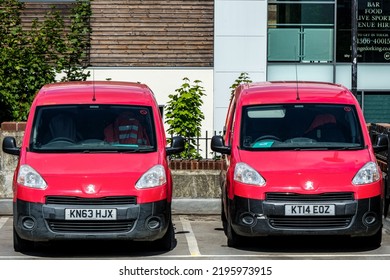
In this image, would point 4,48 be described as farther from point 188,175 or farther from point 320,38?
point 320,38

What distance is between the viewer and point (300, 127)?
13.6m

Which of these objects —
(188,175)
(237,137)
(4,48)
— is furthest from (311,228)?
(4,48)

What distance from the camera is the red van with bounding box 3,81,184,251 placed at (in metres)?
12.2

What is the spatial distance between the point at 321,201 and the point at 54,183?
2.77 meters

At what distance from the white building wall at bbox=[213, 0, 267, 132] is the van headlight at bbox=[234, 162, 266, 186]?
1497 centimetres

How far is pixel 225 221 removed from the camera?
14445mm

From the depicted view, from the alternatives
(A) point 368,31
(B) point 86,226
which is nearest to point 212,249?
(B) point 86,226

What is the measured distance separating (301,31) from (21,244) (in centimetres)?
1635

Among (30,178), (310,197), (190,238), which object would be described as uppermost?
(30,178)

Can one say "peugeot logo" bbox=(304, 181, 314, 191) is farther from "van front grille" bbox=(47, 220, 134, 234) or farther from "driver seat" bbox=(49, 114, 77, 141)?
"driver seat" bbox=(49, 114, 77, 141)

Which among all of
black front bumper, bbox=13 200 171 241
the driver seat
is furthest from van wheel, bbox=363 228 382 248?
the driver seat

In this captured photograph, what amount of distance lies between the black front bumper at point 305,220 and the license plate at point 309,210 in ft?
0.10

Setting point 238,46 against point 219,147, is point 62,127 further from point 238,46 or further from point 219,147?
point 238,46

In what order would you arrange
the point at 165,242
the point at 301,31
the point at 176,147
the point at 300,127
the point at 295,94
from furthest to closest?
1. the point at 301,31
2. the point at 295,94
3. the point at 300,127
4. the point at 176,147
5. the point at 165,242
